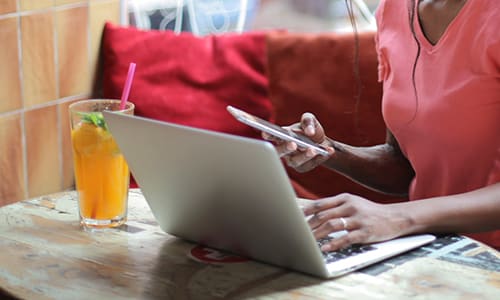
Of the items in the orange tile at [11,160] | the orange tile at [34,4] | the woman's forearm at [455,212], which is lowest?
the orange tile at [11,160]

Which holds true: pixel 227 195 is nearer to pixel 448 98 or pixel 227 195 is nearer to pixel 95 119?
pixel 95 119

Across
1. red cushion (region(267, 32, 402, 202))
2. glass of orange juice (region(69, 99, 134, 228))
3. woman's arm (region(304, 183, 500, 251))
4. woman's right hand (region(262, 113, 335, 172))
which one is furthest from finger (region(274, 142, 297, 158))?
red cushion (region(267, 32, 402, 202))

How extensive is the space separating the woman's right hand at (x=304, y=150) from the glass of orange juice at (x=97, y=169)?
0.73ft

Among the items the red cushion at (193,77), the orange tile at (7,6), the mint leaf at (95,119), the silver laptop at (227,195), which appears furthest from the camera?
the red cushion at (193,77)

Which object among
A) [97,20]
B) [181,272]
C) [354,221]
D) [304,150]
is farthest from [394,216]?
[97,20]

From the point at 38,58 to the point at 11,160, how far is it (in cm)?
25

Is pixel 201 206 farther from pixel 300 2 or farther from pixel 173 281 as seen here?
pixel 300 2

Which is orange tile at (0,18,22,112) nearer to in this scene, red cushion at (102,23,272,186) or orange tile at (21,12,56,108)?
orange tile at (21,12,56,108)

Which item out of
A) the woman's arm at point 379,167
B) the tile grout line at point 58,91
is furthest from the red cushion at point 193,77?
the woman's arm at point 379,167

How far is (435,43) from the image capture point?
1.45 meters

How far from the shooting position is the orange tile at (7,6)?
1944mm

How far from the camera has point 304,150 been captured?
1.30 m

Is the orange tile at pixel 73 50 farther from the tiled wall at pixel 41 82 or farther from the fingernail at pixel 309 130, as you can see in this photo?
the fingernail at pixel 309 130

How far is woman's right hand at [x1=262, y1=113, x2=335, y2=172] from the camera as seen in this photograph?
4.18 feet
